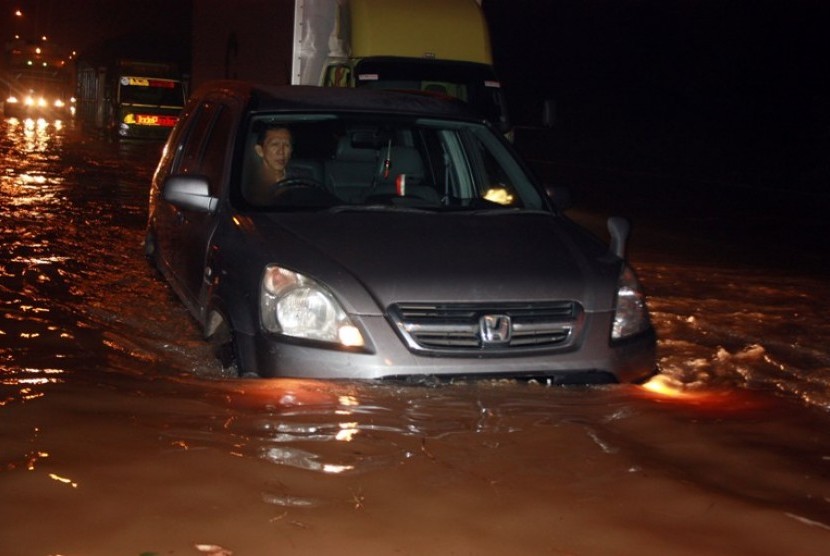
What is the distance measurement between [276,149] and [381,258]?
1.54 metres

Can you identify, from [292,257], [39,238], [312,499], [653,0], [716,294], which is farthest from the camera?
[653,0]

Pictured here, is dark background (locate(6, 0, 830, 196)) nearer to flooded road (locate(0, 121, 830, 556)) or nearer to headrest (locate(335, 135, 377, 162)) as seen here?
headrest (locate(335, 135, 377, 162))

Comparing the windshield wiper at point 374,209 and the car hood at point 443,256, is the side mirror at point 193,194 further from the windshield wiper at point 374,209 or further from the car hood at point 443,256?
the windshield wiper at point 374,209

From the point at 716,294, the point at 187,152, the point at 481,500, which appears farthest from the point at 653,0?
the point at 481,500

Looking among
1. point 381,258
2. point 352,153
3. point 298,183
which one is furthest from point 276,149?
point 381,258

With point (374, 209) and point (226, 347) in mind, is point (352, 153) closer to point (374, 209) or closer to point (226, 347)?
point (374, 209)

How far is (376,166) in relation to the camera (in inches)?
299

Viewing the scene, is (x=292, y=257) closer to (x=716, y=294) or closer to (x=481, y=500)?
(x=481, y=500)

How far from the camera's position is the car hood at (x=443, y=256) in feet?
18.0

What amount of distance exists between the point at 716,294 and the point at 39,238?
245 inches

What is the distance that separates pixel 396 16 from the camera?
14914mm

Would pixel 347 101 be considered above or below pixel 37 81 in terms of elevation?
above

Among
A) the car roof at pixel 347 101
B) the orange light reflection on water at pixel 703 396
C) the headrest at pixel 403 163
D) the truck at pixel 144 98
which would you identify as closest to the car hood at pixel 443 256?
the orange light reflection on water at pixel 703 396

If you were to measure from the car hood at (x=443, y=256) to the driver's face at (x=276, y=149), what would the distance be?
2.56 feet
